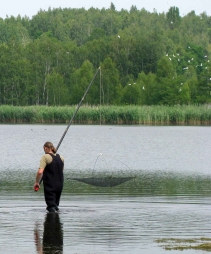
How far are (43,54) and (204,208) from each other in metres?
99.5

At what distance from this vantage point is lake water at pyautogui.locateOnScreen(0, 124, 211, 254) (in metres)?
11.5

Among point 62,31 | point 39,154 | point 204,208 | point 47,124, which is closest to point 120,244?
point 204,208

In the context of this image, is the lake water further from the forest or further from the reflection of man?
the forest

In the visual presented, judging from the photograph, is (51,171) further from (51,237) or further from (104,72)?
(104,72)

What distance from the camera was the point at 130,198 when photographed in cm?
1831

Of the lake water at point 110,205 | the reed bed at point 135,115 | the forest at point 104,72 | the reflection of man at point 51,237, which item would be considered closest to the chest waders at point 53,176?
the lake water at point 110,205

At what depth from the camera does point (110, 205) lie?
16.5 m

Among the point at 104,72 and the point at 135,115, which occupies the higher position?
the point at 104,72

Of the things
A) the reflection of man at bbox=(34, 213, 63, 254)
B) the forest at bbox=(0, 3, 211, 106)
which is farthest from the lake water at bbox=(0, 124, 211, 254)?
the forest at bbox=(0, 3, 211, 106)

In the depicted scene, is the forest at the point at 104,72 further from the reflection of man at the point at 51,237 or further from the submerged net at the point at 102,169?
the reflection of man at the point at 51,237

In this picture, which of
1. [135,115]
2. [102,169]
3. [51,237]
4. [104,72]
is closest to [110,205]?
[51,237]

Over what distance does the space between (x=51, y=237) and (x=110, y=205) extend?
474cm

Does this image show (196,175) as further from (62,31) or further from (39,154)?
(62,31)

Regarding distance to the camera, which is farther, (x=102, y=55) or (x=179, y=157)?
(x=102, y=55)
